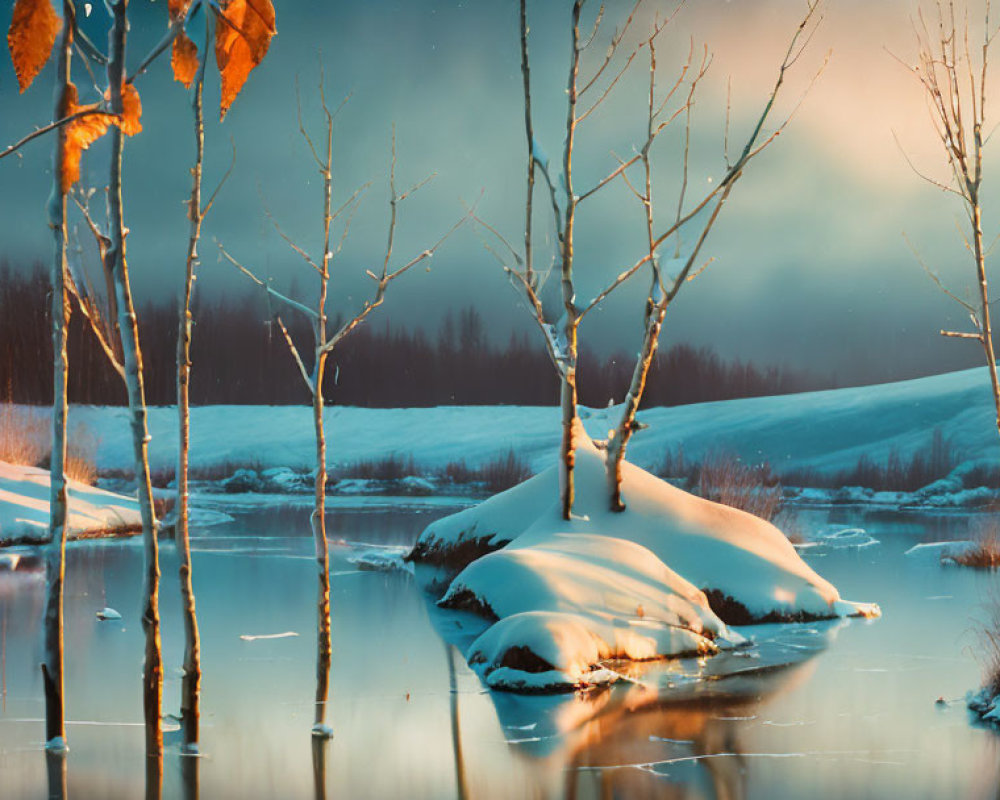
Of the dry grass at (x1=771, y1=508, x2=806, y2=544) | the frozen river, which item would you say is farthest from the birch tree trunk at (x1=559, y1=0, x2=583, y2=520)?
the dry grass at (x1=771, y1=508, x2=806, y2=544)

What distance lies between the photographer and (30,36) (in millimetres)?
4582

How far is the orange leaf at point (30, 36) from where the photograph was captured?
4527 millimetres

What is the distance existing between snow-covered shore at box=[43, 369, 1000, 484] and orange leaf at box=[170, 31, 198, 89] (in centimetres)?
2709

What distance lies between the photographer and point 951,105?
671 cm

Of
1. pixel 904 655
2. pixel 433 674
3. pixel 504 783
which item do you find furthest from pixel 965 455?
pixel 504 783

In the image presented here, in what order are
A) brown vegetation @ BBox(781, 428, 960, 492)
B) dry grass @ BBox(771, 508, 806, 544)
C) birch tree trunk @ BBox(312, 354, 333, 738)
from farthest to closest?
brown vegetation @ BBox(781, 428, 960, 492) → dry grass @ BBox(771, 508, 806, 544) → birch tree trunk @ BBox(312, 354, 333, 738)

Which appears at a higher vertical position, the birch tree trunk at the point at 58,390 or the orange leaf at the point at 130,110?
the orange leaf at the point at 130,110

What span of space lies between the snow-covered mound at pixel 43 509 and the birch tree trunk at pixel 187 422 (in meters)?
11.6

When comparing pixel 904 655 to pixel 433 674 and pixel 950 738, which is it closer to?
pixel 950 738

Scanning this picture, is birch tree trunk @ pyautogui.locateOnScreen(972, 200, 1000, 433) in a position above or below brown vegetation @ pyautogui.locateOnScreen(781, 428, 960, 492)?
above

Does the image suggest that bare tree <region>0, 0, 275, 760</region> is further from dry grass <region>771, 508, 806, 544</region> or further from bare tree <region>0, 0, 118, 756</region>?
dry grass <region>771, 508, 806, 544</region>

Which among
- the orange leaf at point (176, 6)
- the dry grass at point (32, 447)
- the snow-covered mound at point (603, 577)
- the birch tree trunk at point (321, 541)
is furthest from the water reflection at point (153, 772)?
the dry grass at point (32, 447)

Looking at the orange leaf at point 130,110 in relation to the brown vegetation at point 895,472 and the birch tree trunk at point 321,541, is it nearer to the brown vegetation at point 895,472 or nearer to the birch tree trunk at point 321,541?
the birch tree trunk at point 321,541

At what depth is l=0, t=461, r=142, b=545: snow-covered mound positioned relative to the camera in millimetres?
16672
